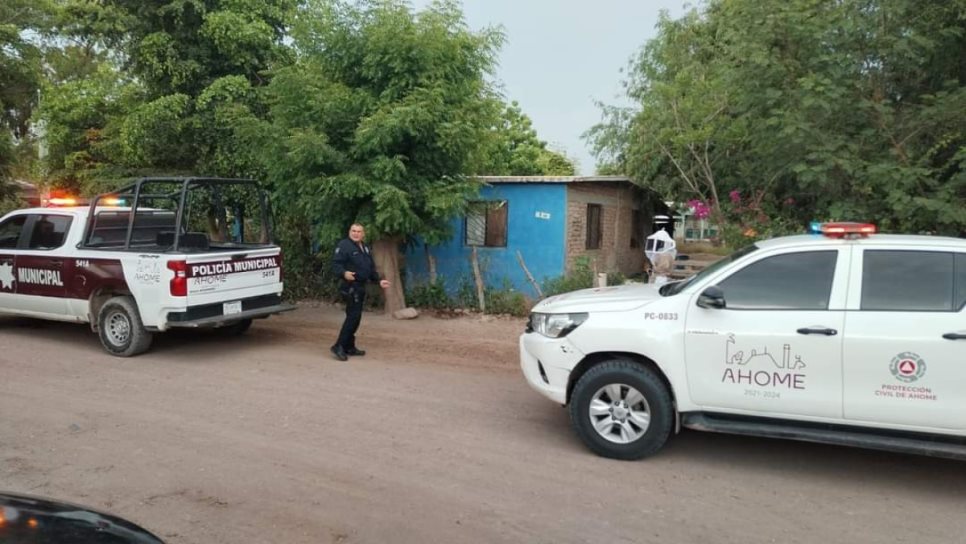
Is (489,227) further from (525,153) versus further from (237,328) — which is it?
(525,153)

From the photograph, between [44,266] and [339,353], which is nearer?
[339,353]

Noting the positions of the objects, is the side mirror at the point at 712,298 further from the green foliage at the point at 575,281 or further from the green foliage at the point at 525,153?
the green foliage at the point at 525,153

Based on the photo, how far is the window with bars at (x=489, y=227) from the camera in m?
13.4

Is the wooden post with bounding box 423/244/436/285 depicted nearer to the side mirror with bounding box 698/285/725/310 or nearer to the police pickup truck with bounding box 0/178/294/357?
the police pickup truck with bounding box 0/178/294/357

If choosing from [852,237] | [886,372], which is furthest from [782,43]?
[886,372]

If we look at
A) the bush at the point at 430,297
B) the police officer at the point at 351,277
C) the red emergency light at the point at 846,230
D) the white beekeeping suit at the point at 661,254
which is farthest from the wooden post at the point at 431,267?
the red emergency light at the point at 846,230

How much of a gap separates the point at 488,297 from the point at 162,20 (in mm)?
8241

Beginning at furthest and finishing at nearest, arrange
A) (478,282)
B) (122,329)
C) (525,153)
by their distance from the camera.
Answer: (525,153) → (478,282) → (122,329)

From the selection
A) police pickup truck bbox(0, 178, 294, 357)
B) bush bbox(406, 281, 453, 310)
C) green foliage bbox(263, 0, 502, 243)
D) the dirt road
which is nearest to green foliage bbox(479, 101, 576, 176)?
bush bbox(406, 281, 453, 310)

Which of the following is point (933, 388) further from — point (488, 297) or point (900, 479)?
point (488, 297)

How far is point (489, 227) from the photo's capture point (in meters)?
13.7

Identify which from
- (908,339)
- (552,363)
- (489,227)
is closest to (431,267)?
(489,227)

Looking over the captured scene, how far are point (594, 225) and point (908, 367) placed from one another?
423 inches

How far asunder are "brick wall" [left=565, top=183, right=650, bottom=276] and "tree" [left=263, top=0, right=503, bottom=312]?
9.37 feet
